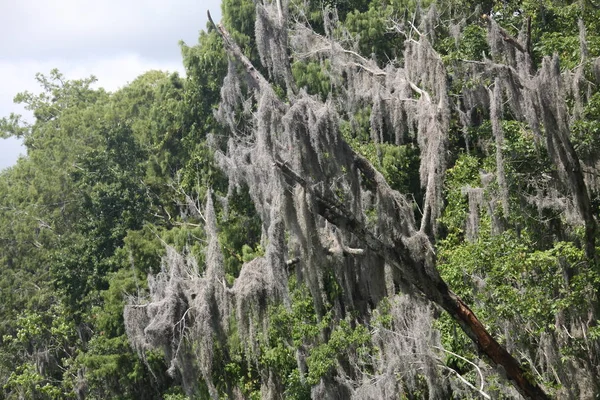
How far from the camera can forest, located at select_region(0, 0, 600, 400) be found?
858 cm

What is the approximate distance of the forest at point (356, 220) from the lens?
28.1ft

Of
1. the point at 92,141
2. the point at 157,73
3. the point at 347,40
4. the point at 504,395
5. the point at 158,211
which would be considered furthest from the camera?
the point at 157,73

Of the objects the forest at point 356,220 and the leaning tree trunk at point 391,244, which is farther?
the forest at point 356,220

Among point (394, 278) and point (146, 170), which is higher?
point (146, 170)

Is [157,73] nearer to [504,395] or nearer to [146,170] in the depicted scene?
[146,170]

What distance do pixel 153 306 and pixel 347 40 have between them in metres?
7.25

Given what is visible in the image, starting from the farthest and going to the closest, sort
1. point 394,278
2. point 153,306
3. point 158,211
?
point 158,211 → point 153,306 → point 394,278

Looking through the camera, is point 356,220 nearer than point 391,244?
Yes

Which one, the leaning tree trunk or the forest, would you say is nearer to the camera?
the leaning tree trunk

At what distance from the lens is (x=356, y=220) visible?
7887mm

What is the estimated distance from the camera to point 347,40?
51.6 ft

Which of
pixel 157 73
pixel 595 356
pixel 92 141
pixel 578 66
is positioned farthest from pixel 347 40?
pixel 157 73

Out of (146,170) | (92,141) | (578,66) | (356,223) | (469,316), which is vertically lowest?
(469,316)

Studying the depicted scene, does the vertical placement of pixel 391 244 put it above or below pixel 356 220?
below
